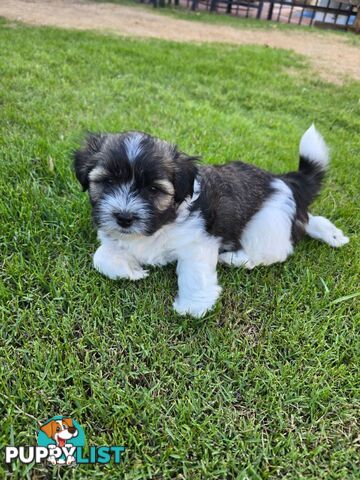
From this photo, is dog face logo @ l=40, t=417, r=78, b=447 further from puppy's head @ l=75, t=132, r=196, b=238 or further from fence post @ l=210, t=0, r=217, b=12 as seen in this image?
fence post @ l=210, t=0, r=217, b=12

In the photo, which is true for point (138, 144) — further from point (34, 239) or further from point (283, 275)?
point (283, 275)

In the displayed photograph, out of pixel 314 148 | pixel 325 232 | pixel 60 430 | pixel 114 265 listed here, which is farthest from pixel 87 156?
pixel 325 232

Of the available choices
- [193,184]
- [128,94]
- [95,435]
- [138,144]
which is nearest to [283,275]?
[193,184]

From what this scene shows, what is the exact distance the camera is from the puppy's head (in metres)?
2.46

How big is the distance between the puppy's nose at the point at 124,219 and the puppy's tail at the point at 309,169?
163 cm

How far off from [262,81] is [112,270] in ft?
21.4

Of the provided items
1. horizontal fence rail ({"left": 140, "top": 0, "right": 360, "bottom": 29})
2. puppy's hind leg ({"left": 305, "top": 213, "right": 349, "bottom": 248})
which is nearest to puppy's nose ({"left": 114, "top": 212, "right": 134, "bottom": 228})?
puppy's hind leg ({"left": 305, "top": 213, "right": 349, "bottom": 248})

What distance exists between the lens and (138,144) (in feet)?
8.16

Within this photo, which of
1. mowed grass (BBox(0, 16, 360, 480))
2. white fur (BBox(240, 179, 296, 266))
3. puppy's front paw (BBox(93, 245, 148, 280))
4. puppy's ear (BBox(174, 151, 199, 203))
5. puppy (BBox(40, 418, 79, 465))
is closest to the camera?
puppy (BBox(40, 418, 79, 465))

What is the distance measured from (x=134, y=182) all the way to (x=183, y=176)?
36 cm

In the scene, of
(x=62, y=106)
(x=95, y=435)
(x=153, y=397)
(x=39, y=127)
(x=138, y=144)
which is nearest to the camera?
(x=95, y=435)

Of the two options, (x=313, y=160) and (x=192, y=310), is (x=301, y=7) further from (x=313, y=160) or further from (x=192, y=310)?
(x=192, y=310)

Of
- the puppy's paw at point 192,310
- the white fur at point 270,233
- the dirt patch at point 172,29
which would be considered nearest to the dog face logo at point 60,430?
the puppy's paw at point 192,310

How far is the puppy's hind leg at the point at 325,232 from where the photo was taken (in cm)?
350
